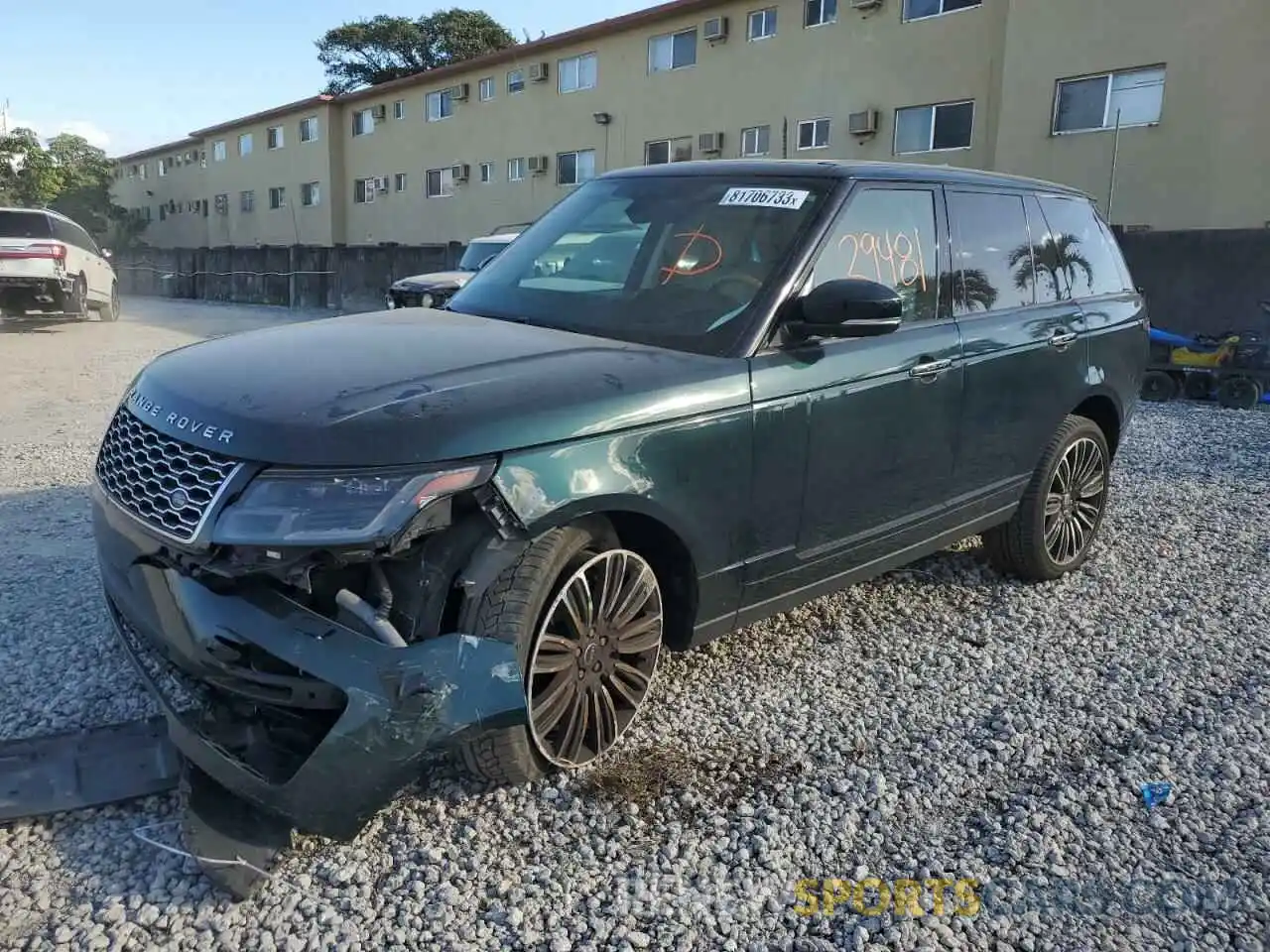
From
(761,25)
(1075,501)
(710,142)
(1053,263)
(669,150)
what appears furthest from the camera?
(669,150)

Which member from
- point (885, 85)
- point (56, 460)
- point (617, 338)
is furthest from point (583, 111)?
point (617, 338)

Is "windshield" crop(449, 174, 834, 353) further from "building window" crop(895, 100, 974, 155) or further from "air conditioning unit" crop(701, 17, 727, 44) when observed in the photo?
"air conditioning unit" crop(701, 17, 727, 44)

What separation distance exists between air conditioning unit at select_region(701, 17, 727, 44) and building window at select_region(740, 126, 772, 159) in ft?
7.36

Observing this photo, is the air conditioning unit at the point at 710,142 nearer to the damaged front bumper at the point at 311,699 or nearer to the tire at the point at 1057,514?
the tire at the point at 1057,514

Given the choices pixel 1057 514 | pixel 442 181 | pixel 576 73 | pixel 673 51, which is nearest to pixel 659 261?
pixel 1057 514

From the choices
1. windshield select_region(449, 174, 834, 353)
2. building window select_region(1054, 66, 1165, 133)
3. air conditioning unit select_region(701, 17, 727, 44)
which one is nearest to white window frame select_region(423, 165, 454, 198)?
air conditioning unit select_region(701, 17, 727, 44)

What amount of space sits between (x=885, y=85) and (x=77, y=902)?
67.6 ft

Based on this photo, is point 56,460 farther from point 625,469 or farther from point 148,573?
point 625,469

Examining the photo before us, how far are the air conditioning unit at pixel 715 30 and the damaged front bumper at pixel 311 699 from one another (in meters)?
22.9

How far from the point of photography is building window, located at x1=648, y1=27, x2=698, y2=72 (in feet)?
77.9

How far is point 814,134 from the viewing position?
2139cm

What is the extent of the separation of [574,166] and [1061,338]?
2455 centimetres

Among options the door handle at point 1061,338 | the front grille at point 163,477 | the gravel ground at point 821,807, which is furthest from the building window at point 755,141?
the front grille at point 163,477

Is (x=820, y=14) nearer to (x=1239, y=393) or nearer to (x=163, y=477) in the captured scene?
(x=1239, y=393)
